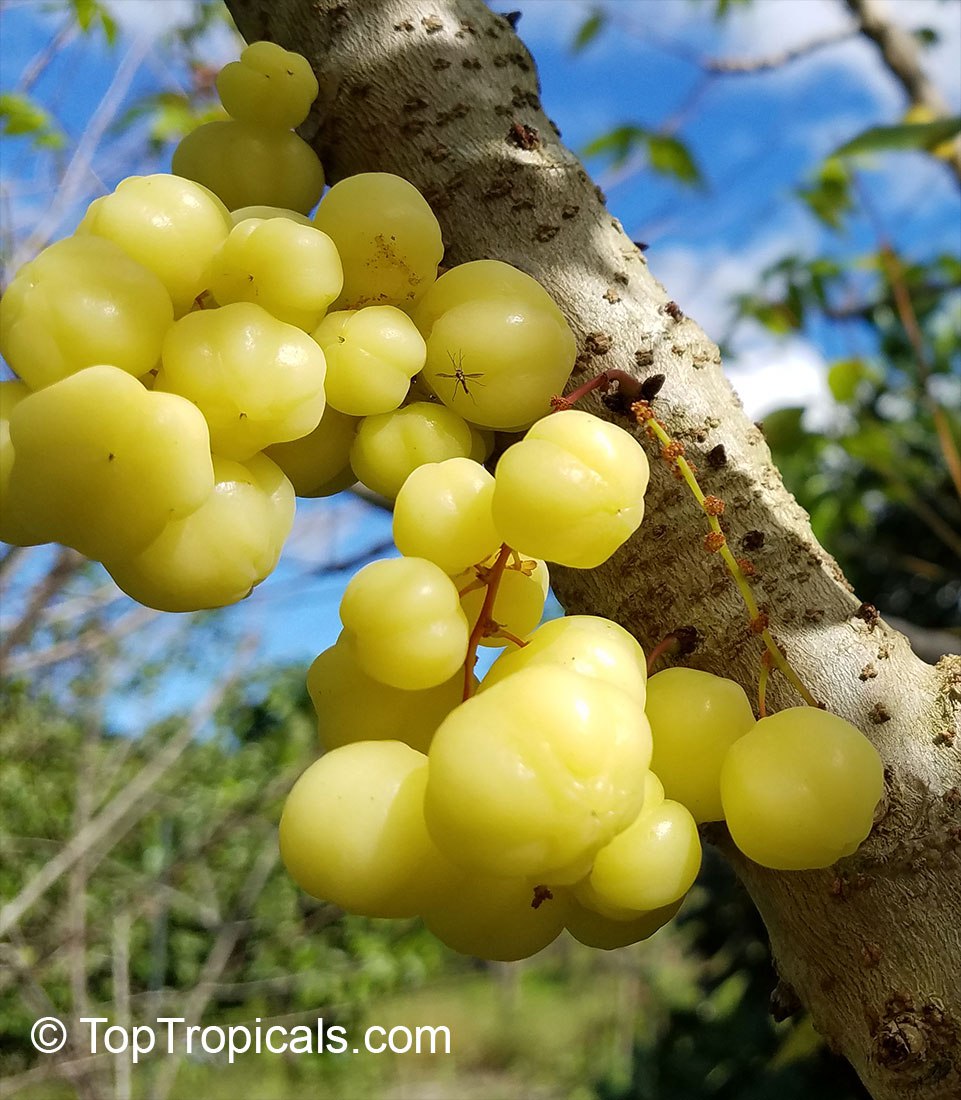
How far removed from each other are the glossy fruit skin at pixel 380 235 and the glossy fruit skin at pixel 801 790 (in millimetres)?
403

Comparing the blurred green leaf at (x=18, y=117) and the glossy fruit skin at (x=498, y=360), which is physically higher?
the glossy fruit skin at (x=498, y=360)

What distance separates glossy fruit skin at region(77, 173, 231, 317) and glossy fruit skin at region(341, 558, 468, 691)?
0.24 meters

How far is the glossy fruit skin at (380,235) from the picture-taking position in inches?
24.8

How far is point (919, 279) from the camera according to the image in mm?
2455

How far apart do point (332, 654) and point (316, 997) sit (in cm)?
639

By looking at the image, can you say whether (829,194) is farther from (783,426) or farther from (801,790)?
(801,790)

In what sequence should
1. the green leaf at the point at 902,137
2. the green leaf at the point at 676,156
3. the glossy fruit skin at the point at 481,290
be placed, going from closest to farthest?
the glossy fruit skin at the point at 481,290, the green leaf at the point at 902,137, the green leaf at the point at 676,156

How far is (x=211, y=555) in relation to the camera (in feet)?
1.78

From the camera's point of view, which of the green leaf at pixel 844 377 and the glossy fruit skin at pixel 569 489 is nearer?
the glossy fruit skin at pixel 569 489

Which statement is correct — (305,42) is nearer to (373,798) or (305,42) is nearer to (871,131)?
(871,131)

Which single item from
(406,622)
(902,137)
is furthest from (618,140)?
(406,622)
